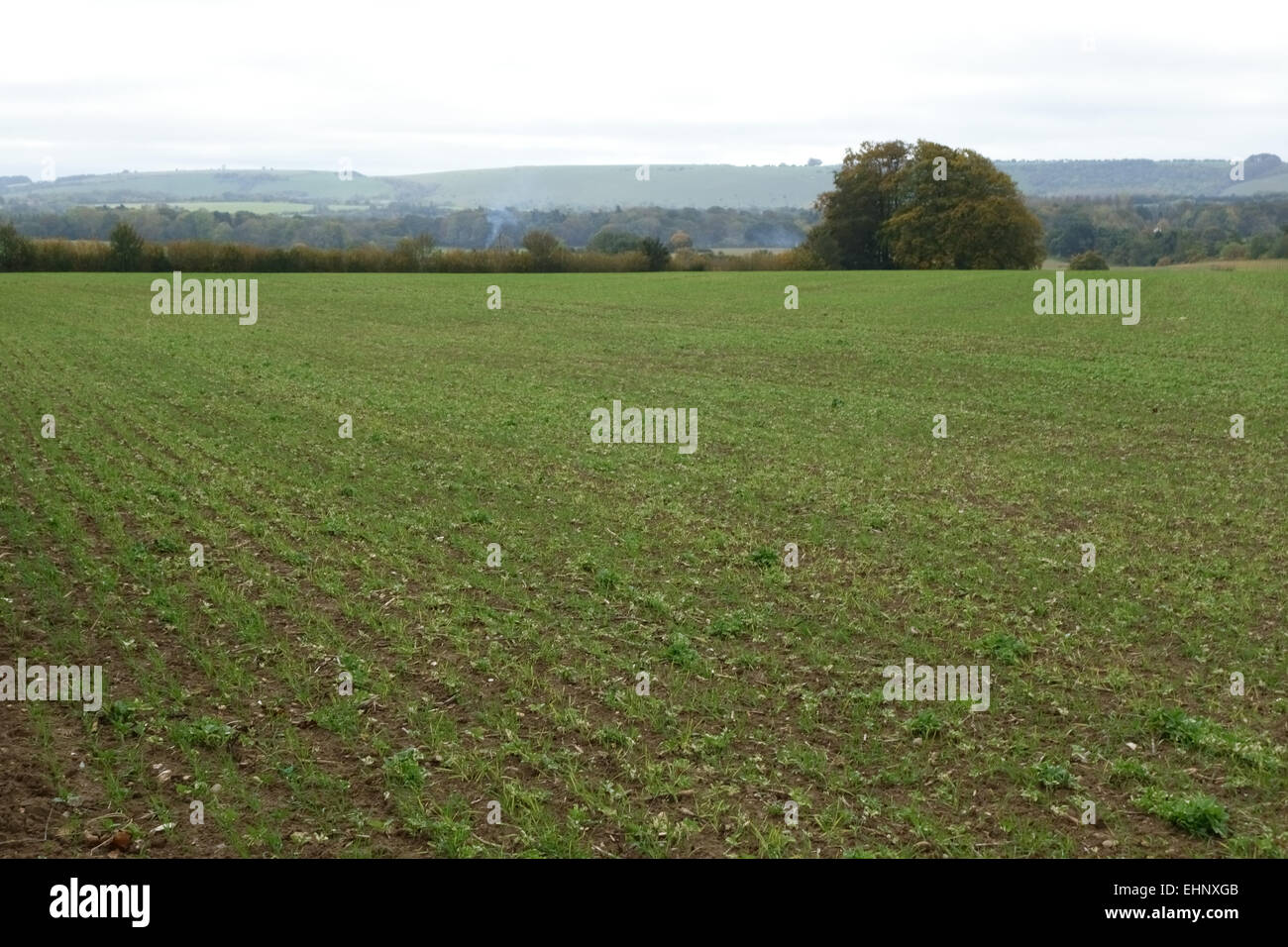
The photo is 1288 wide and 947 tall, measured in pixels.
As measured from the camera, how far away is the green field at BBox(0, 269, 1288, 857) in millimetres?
6922

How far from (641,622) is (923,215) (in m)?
83.2

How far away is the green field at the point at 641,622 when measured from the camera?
22.7 feet

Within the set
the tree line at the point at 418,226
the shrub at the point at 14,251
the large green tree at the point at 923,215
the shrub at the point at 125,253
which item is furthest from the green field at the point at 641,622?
the tree line at the point at 418,226

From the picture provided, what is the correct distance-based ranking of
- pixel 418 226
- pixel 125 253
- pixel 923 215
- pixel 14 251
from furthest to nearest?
pixel 418 226
pixel 923 215
pixel 125 253
pixel 14 251

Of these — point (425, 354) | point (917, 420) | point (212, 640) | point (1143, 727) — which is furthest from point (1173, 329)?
point (212, 640)

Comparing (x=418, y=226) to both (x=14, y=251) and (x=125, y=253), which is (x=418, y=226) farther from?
(x=14, y=251)

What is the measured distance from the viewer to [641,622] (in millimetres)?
10461

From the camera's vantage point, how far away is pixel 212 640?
973 centimetres

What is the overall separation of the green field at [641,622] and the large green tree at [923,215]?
6357 centimetres

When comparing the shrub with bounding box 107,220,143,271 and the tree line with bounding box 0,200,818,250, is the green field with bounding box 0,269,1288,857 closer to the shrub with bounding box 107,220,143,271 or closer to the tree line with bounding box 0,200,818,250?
the shrub with bounding box 107,220,143,271

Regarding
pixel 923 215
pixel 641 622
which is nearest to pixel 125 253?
pixel 923 215

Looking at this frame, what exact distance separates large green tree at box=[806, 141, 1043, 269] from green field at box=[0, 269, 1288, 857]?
63.6 m

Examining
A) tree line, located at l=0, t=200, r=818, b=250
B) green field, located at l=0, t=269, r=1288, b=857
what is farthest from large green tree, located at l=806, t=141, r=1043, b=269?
green field, located at l=0, t=269, r=1288, b=857
